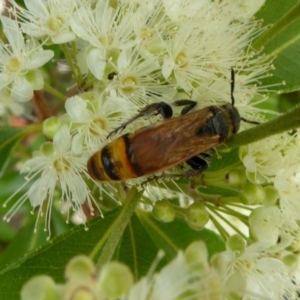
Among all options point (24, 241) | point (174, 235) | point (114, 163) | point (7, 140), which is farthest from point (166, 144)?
point (24, 241)

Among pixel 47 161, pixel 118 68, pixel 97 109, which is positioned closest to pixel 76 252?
pixel 47 161

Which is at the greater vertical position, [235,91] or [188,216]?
[235,91]

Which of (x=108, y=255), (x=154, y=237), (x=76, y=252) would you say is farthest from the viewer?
(x=154, y=237)

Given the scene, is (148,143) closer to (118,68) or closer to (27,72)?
(118,68)

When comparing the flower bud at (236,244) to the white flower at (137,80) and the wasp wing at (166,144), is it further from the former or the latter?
the white flower at (137,80)

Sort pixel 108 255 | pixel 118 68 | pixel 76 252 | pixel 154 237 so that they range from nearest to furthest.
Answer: pixel 108 255 → pixel 118 68 → pixel 76 252 → pixel 154 237
